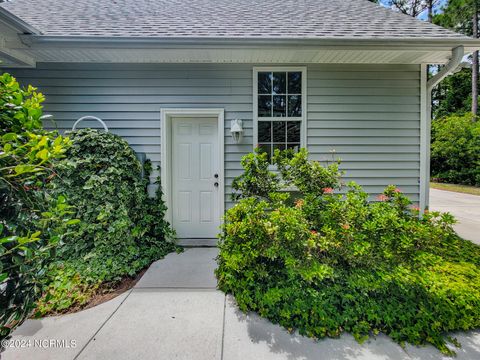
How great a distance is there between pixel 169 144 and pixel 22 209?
2.62m

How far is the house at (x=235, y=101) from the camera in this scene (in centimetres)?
342

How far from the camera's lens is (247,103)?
3.58 metres

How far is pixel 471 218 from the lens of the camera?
5523 mm

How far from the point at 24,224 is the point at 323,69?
3.88 meters

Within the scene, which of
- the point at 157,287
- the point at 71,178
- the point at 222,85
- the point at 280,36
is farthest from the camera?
the point at 222,85

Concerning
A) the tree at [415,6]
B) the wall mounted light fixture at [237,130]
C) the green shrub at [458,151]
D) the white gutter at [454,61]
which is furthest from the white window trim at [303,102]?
the tree at [415,6]

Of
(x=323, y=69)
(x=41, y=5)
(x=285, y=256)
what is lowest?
(x=285, y=256)

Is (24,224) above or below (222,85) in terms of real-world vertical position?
below

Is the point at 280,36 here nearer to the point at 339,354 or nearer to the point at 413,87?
the point at 413,87

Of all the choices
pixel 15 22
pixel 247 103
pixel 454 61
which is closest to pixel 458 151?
pixel 454 61

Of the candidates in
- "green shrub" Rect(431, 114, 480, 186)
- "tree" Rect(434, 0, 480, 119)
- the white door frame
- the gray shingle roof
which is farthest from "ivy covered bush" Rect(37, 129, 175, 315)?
"tree" Rect(434, 0, 480, 119)

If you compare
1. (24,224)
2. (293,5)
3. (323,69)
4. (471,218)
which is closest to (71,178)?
(24,224)

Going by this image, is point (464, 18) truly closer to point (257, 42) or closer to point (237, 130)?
point (257, 42)

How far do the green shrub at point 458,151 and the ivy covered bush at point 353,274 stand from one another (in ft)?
43.1
